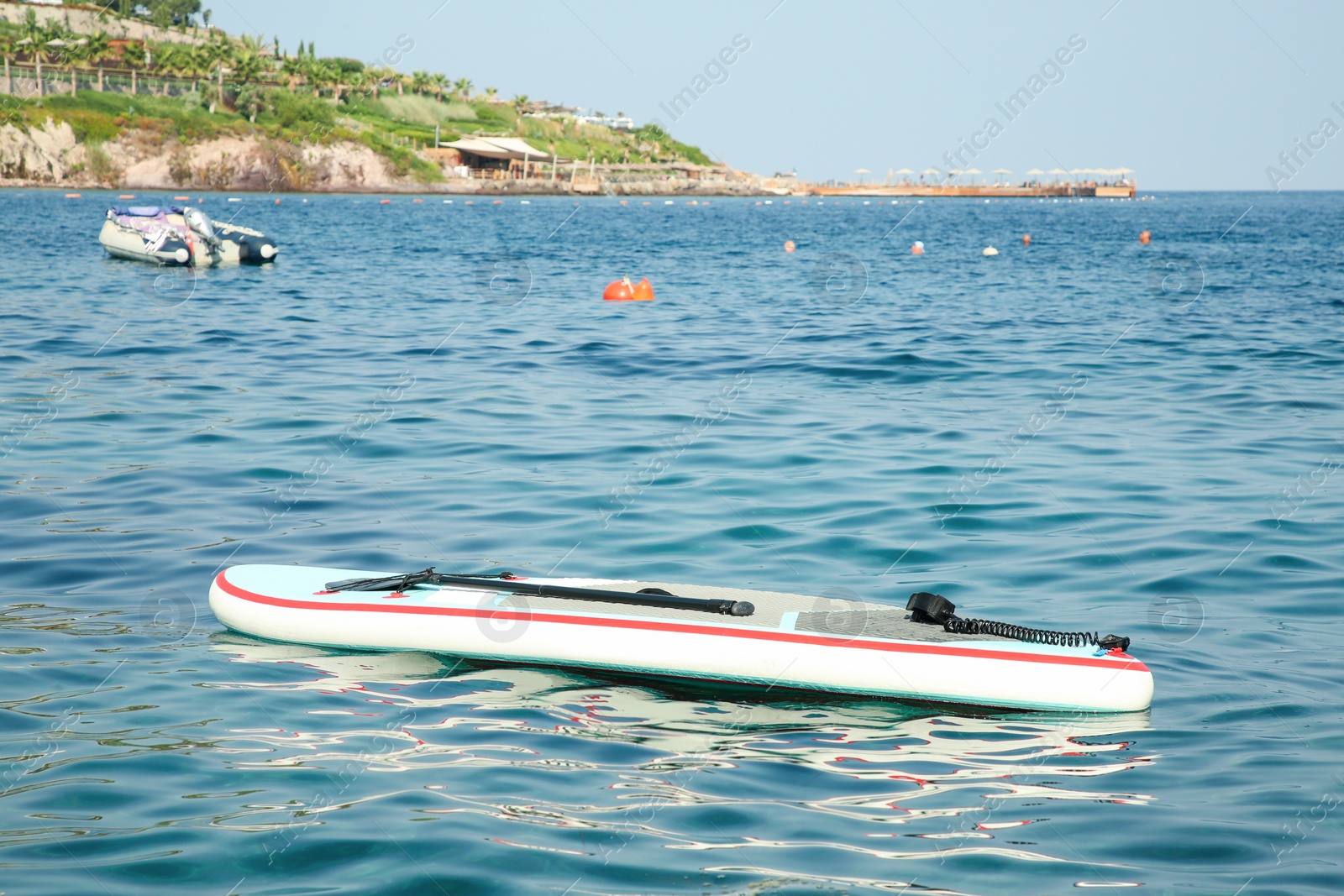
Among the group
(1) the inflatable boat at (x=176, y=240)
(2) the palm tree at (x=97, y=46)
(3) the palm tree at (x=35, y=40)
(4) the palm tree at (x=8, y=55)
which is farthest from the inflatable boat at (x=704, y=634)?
(2) the palm tree at (x=97, y=46)

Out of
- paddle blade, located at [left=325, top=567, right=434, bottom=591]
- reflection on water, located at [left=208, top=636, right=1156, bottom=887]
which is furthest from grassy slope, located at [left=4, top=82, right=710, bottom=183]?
reflection on water, located at [left=208, top=636, right=1156, bottom=887]

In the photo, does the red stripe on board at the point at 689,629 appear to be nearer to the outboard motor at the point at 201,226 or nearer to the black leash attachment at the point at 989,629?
the black leash attachment at the point at 989,629

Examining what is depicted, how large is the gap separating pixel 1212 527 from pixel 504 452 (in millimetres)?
6752

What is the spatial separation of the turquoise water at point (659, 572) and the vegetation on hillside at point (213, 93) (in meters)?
78.7

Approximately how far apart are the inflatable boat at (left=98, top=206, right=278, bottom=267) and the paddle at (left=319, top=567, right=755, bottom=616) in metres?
25.6

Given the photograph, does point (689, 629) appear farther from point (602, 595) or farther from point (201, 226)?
point (201, 226)

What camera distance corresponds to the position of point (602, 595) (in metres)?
6.92

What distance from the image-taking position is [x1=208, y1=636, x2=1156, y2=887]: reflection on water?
503 centimetres

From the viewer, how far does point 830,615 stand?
688 centimetres

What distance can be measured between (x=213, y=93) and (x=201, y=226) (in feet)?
270

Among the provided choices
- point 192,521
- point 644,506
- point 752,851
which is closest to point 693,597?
point 752,851

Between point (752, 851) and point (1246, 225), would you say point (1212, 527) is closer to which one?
point (752, 851)

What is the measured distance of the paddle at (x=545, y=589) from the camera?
22.2 feet

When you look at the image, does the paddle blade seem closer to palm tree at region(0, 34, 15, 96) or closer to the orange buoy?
the orange buoy
